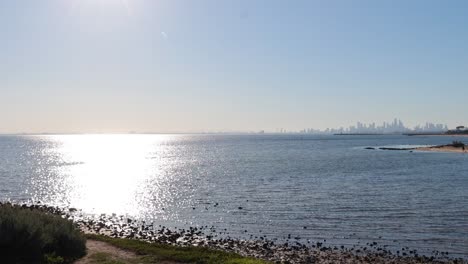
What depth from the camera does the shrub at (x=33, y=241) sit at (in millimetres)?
18156

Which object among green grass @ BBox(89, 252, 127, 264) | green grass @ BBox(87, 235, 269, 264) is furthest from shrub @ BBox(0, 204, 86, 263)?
green grass @ BBox(87, 235, 269, 264)

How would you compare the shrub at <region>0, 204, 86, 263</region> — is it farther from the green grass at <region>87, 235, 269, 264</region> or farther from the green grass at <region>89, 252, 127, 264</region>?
the green grass at <region>87, 235, 269, 264</region>

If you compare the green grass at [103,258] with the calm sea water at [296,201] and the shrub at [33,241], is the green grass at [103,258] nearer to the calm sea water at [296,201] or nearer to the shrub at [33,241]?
the shrub at [33,241]

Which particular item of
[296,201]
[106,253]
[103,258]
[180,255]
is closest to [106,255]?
[106,253]

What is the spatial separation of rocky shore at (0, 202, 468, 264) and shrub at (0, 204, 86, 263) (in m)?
9.18

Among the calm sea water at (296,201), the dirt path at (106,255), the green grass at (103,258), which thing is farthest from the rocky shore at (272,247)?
the green grass at (103,258)

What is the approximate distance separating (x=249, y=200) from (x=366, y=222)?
52.0 feet

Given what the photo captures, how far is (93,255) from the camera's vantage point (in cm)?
2073

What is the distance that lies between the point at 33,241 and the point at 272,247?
15340mm

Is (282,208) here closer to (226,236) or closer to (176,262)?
(226,236)

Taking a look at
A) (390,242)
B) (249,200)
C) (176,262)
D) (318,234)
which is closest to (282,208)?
(249,200)

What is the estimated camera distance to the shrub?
1816 centimetres

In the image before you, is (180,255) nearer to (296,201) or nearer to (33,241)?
(33,241)

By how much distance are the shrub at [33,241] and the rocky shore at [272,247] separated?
918 centimetres
